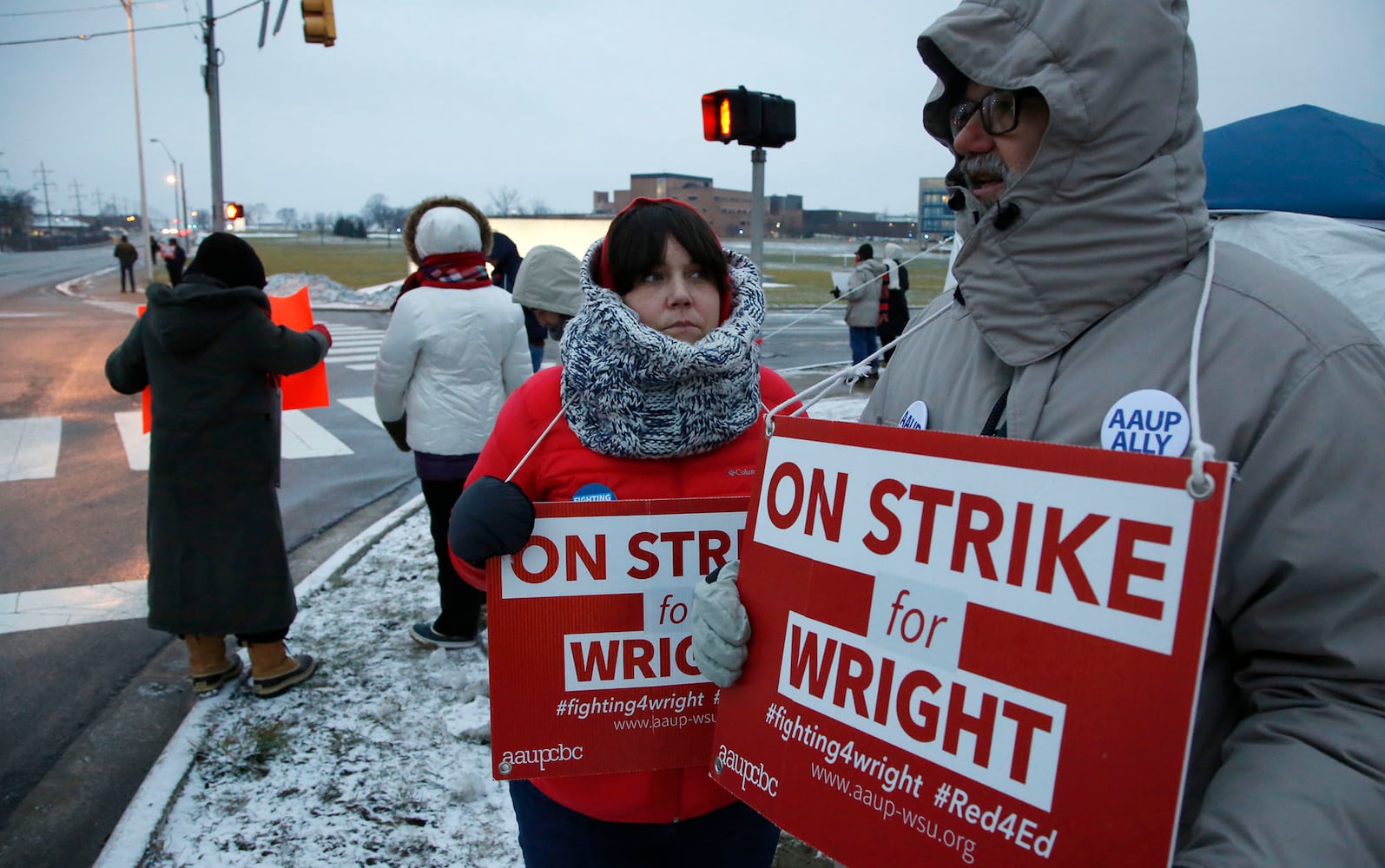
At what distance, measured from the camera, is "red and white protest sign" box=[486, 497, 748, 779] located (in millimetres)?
1769

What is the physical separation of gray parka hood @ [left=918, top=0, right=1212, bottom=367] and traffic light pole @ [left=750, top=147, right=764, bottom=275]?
19.2 feet

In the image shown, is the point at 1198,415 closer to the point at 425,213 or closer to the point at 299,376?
the point at 425,213

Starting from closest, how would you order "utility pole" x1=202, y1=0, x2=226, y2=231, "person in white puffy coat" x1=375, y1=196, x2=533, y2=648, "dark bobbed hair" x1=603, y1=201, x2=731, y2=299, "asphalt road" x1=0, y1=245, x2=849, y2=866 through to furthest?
"dark bobbed hair" x1=603, y1=201, x2=731, y2=299 → "asphalt road" x1=0, y1=245, x2=849, y2=866 → "person in white puffy coat" x1=375, y1=196, x2=533, y2=648 → "utility pole" x1=202, y1=0, x2=226, y2=231

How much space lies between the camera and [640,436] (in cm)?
188

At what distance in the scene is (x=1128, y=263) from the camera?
1207 millimetres

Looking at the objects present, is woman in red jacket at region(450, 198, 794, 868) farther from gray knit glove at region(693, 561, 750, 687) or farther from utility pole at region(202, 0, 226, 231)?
utility pole at region(202, 0, 226, 231)

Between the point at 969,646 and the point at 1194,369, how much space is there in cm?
46

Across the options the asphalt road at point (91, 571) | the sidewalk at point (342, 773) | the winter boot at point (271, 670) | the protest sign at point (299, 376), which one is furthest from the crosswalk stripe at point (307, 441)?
the winter boot at point (271, 670)

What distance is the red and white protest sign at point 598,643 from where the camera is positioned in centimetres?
177

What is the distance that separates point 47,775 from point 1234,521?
425cm

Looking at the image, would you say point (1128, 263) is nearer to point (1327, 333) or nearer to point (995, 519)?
point (1327, 333)

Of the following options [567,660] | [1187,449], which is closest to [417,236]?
[567,660]

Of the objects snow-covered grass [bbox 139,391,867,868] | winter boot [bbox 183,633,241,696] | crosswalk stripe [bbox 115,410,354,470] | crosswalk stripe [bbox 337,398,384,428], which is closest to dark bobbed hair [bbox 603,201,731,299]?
snow-covered grass [bbox 139,391,867,868]

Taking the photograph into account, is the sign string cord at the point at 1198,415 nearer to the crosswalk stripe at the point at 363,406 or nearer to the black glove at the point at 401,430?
the black glove at the point at 401,430
